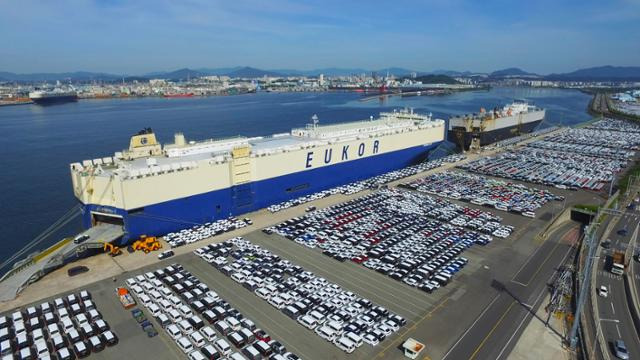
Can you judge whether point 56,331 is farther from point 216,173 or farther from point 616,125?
point 616,125

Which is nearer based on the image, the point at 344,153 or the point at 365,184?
the point at 344,153

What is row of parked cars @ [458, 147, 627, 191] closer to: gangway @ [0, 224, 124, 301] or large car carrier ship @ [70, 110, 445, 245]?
large car carrier ship @ [70, 110, 445, 245]

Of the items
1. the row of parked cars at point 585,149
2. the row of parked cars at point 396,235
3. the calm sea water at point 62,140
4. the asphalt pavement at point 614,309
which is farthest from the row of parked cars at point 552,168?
the calm sea water at point 62,140

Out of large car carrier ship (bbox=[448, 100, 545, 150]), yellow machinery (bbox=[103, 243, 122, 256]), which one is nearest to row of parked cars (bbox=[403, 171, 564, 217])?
large car carrier ship (bbox=[448, 100, 545, 150])

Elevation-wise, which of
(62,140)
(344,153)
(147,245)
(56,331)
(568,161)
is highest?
(344,153)

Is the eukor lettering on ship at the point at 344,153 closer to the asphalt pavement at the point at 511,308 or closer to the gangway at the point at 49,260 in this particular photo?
the gangway at the point at 49,260

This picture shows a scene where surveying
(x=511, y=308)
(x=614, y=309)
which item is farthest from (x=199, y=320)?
(x=614, y=309)

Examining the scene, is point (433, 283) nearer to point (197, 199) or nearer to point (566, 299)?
point (566, 299)
